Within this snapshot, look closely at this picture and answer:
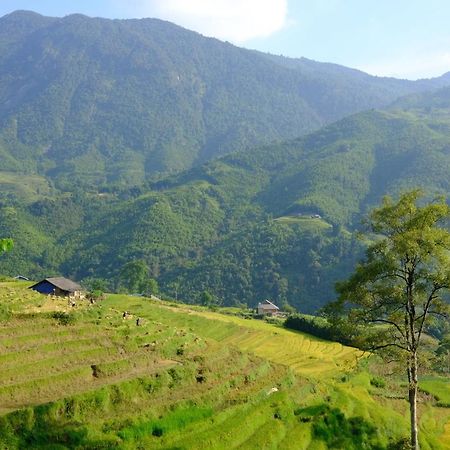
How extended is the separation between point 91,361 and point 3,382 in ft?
15.1

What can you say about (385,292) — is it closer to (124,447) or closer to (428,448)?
(428,448)

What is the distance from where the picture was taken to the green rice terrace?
67.8ft

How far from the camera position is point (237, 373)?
29.6m

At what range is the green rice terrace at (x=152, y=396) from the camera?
20656mm

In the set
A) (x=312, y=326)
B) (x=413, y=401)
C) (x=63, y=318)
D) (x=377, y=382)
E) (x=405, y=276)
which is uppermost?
(x=405, y=276)

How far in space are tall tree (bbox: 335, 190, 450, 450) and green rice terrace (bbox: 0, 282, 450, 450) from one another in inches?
120

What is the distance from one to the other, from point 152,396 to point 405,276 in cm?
1312

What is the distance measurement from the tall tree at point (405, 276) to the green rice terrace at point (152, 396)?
9.97ft

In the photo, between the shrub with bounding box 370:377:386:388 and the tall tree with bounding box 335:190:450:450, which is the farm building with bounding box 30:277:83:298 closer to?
the shrub with bounding box 370:377:386:388

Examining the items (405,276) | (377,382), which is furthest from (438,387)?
(405,276)

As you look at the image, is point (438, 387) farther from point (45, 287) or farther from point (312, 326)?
point (45, 287)

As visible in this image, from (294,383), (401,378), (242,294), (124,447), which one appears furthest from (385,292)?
(242,294)

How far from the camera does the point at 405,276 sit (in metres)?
25.0

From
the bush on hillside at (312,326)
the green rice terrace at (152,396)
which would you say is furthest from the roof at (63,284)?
the bush on hillside at (312,326)
